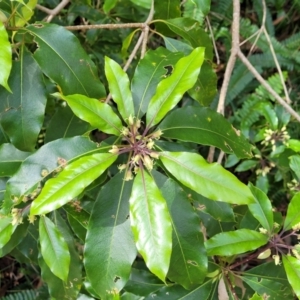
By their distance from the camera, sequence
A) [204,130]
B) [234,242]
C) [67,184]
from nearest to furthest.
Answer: [67,184]
[204,130]
[234,242]

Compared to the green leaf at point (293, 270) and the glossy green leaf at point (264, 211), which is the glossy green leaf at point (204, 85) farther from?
the green leaf at point (293, 270)

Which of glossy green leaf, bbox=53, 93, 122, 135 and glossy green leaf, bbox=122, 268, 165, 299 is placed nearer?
glossy green leaf, bbox=53, 93, 122, 135

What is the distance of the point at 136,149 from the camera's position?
3.56 feet

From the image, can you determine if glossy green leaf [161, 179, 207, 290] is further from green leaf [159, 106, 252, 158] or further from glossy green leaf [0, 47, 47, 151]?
glossy green leaf [0, 47, 47, 151]

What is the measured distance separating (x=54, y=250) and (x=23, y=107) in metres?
0.47

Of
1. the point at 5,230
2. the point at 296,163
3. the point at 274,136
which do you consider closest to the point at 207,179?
the point at 5,230

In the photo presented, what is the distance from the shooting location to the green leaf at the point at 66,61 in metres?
1.22

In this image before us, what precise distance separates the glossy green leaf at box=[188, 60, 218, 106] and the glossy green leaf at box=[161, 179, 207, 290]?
1.41 feet

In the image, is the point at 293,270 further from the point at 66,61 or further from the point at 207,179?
the point at 66,61

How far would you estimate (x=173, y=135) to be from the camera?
3.92ft

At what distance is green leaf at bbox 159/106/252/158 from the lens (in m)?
1.17

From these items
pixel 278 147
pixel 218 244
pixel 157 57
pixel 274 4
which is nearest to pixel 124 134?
pixel 157 57

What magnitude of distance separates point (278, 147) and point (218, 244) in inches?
34.7

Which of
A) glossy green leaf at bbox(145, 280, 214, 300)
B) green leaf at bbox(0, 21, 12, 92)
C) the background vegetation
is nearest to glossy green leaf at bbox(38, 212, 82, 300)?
the background vegetation
